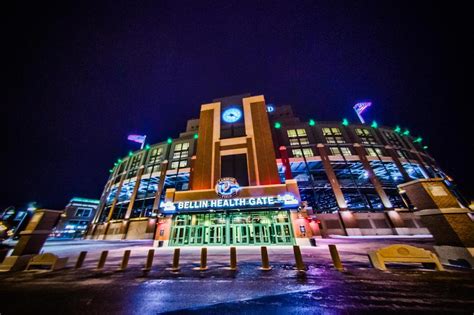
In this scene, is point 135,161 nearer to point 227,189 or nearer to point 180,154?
point 180,154

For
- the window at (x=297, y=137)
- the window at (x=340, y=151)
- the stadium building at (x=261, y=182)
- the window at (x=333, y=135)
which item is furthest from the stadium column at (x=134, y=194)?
the window at (x=333, y=135)

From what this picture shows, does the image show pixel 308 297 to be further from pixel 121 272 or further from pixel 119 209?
pixel 119 209

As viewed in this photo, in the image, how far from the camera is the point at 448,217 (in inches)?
242

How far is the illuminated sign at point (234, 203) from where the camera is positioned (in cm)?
1752

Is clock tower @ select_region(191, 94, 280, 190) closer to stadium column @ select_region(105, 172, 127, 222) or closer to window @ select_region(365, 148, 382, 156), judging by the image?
window @ select_region(365, 148, 382, 156)

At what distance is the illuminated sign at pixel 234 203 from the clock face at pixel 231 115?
14064 millimetres

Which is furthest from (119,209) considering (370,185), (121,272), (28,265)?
(370,185)

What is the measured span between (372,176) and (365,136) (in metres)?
10.3

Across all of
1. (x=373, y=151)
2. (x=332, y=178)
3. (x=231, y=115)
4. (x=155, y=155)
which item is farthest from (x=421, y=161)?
(x=155, y=155)

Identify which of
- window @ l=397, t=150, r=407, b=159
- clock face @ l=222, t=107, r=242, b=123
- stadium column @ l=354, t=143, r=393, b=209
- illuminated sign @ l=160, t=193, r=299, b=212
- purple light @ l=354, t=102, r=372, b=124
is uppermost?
purple light @ l=354, t=102, r=372, b=124

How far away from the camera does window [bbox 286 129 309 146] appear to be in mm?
35469

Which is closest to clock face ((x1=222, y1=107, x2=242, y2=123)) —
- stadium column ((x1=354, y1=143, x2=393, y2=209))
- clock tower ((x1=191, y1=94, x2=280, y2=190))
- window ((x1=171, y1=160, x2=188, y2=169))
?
clock tower ((x1=191, y1=94, x2=280, y2=190))

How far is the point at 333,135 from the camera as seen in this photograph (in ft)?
119

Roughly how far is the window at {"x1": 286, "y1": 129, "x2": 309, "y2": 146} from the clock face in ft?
47.0
